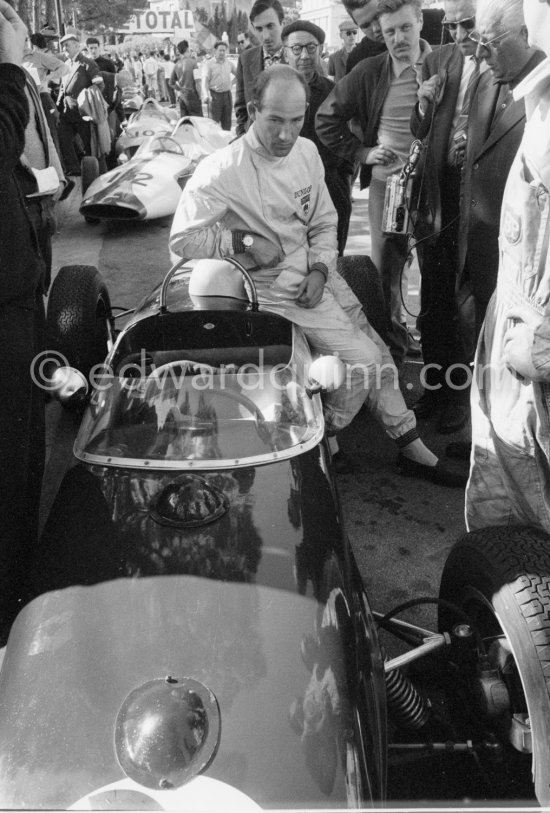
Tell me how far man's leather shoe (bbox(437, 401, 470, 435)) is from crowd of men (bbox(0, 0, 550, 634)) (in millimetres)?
12

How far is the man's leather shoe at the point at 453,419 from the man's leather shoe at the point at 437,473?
338 millimetres

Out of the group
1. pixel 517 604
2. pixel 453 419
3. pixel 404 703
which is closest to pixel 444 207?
pixel 453 419

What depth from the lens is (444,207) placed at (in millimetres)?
3414

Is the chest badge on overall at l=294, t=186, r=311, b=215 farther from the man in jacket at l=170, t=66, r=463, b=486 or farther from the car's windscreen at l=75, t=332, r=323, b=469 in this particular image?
the car's windscreen at l=75, t=332, r=323, b=469

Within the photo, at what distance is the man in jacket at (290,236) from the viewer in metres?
3.00

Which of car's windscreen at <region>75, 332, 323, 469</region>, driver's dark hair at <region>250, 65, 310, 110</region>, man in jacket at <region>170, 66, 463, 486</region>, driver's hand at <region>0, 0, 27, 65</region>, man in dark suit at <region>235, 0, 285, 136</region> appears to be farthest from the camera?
man in dark suit at <region>235, 0, 285, 136</region>

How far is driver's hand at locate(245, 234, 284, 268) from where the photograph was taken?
3.10 m

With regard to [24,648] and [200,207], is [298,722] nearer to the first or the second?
[24,648]

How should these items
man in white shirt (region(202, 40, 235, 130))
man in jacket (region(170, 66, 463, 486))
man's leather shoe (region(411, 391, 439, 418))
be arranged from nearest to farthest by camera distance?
man in jacket (region(170, 66, 463, 486))
man's leather shoe (region(411, 391, 439, 418))
man in white shirt (region(202, 40, 235, 130))

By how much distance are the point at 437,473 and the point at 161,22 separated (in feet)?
151

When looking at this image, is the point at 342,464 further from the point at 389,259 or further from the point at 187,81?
the point at 187,81

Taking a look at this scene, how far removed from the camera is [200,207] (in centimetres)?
303

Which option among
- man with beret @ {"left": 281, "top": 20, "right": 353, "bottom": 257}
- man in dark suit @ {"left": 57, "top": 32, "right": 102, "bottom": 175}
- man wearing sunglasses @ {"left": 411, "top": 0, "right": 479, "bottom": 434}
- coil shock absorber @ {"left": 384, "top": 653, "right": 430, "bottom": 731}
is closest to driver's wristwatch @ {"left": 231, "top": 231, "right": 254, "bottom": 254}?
man wearing sunglasses @ {"left": 411, "top": 0, "right": 479, "bottom": 434}

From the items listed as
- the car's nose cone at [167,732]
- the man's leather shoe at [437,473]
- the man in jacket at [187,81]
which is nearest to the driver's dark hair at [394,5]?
the man's leather shoe at [437,473]
